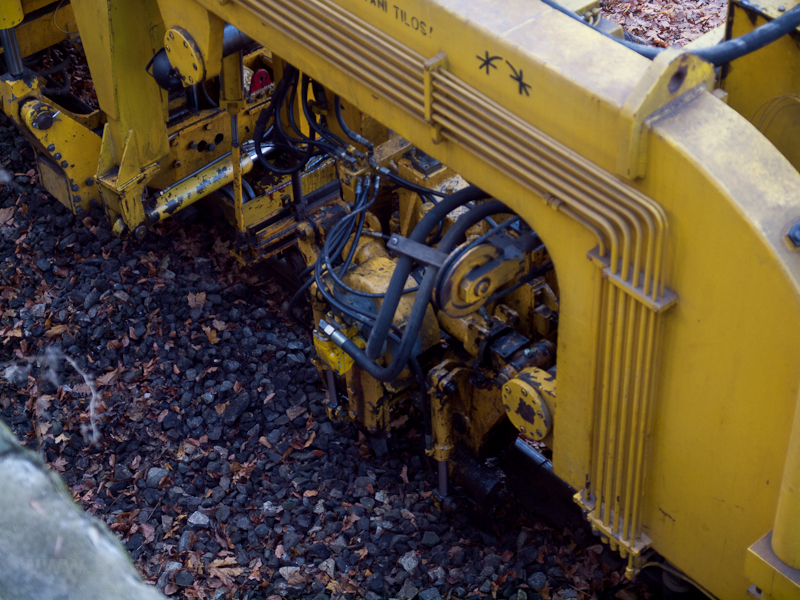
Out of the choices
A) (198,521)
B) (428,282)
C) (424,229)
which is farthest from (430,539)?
(424,229)

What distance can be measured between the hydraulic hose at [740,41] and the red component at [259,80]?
3.37 metres

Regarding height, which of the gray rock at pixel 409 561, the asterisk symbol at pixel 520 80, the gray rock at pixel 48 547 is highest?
the gray rock at pixel 48 547

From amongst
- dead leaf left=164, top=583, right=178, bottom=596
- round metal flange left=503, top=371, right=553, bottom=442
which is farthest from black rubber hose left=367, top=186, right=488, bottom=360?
dead leaf left=164, top=583, right=178, bottom=596

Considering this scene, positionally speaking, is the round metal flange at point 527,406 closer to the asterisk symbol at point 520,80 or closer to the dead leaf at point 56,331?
the asterisk symbol at point 520,80

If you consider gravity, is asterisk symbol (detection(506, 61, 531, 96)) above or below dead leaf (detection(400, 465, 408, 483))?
above

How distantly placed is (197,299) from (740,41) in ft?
13.1

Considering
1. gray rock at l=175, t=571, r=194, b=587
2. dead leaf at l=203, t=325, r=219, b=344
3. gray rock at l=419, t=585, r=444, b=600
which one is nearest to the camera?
gray rock at l=419, t=585, r=444, b=600

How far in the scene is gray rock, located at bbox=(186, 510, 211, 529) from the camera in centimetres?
476

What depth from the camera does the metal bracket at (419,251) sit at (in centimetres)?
353

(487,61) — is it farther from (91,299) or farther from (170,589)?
(91,299)

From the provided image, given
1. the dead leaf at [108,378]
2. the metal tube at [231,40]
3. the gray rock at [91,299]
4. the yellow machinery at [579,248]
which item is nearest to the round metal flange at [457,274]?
the yellow machinery at [579,248]

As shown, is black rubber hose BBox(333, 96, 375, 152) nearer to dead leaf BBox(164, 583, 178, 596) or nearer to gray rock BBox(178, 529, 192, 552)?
gray rock BBox(178, 529, 192, 552)

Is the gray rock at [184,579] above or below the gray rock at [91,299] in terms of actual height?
below

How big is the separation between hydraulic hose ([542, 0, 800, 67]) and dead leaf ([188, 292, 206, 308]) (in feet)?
11.6
